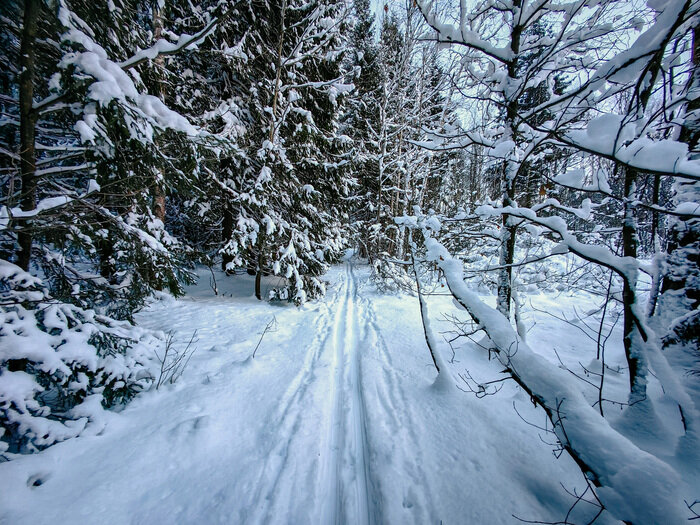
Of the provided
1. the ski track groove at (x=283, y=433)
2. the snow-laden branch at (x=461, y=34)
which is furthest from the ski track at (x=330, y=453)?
the snow-laden branch at (x=461, y=34)

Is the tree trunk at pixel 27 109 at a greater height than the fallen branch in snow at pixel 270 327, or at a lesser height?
greater

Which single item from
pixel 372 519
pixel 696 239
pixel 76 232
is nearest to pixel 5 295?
pixel 76 232

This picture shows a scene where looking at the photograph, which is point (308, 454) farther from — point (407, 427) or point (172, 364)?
point (172, 364)

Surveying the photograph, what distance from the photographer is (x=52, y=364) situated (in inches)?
79.2

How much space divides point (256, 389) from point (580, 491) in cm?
347

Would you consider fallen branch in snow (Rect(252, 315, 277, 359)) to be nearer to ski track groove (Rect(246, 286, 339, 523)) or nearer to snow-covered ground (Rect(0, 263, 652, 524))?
snow-covered ground (Rect(0, 263, 652, 524))

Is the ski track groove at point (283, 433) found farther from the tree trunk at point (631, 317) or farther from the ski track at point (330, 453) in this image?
the tree trunk at point (631, 317)

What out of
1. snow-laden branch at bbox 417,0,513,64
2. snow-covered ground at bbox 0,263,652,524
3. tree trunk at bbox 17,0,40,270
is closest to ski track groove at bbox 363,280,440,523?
snow-covered ground at bbox 0,263,652,524

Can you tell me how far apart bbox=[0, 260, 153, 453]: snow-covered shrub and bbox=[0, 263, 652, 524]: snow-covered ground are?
0.26 meters

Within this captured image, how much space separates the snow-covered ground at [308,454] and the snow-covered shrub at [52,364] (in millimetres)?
255

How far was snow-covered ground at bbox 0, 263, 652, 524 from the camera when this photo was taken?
5.96 feet

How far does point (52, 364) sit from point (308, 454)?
240cm

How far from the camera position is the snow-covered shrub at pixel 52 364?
1.88 meters

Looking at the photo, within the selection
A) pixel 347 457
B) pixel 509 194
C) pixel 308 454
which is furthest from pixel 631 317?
pixel 308 454
